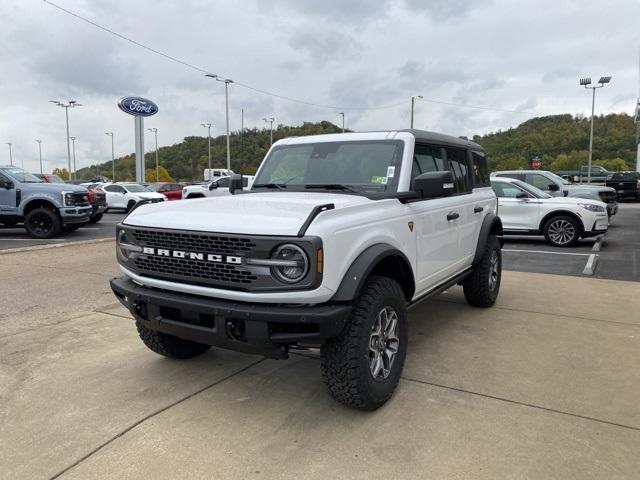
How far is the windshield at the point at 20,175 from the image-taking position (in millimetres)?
12625

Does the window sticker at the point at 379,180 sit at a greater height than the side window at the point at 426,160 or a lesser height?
lesser

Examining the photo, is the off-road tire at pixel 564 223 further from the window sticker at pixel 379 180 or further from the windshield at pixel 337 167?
the window sticker at pixel 379 180

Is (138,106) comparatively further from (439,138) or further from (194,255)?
(194,255)

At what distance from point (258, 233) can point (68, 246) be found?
29.4 feet

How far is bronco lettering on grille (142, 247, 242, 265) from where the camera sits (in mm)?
2818

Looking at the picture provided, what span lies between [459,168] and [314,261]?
2.91 metres

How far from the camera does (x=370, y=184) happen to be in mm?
3832

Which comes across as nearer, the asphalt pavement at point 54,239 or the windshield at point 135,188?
the asphalt pavement at point 54,239

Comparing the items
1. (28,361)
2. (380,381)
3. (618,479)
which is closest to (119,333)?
(28,361)

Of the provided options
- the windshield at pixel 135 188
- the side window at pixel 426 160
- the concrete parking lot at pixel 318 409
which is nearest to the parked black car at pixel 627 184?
the windshield at pixel 135 188

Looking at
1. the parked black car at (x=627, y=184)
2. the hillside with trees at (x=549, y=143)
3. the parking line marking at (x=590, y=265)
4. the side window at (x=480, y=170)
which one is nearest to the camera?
the side window at (x=480, y=170)

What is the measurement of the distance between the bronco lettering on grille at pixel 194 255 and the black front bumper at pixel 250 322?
240 millimetres

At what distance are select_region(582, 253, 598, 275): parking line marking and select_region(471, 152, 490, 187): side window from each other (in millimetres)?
3172

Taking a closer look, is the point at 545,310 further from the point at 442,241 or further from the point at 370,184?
the point at 370,184
